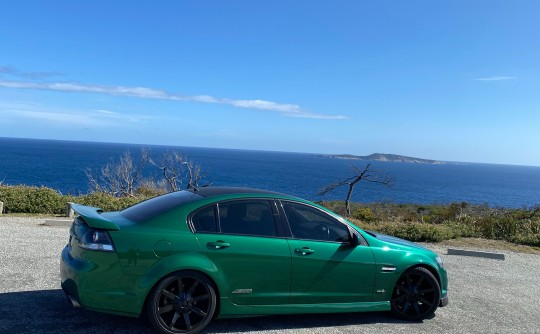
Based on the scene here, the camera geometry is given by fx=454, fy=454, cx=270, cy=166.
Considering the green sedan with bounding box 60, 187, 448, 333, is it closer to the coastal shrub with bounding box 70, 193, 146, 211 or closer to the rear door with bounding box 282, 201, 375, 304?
the rear door with bounding box 282, 201, 375, 304

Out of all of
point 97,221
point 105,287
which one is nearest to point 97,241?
point 97,221

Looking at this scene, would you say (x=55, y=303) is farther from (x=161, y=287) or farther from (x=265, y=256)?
(x=265, y=256)

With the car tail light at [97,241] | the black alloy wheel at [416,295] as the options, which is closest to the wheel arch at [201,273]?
the car tail light at [97,241]

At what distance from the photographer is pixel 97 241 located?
427 centimetres

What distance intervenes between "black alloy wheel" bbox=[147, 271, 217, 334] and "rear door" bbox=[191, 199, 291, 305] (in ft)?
0.65

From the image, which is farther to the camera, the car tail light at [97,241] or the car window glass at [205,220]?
the car window glass at [205,220]

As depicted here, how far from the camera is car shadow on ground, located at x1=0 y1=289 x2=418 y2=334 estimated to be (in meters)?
4.48

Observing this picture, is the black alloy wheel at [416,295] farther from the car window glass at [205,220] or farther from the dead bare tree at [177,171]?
the dead bare tree at [177,171]

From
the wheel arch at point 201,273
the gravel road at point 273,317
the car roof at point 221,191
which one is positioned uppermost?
the car roof at point 221,191

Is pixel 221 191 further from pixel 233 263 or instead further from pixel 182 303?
pixel 182 303

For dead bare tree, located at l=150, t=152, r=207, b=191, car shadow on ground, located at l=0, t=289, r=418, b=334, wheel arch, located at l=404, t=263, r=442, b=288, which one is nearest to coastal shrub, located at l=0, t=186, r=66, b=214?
car shadow on ground, located at l=0, t=289, r=418, b=334

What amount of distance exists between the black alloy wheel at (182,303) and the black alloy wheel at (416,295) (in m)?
2.31

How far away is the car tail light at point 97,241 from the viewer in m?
4.23

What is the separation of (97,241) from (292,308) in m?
2.10
